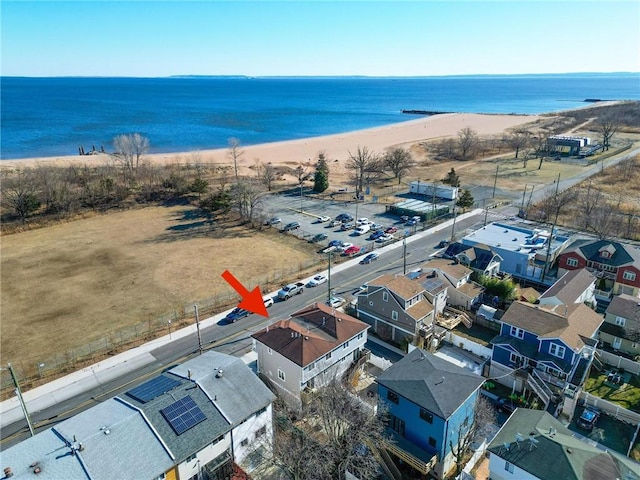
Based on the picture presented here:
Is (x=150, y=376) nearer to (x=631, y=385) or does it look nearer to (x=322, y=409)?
(x=322, y=409)

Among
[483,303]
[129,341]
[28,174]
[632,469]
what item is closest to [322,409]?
[632,469]

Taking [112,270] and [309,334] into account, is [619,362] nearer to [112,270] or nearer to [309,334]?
[309,334]

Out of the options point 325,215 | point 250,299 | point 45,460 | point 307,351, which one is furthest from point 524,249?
point 45,460

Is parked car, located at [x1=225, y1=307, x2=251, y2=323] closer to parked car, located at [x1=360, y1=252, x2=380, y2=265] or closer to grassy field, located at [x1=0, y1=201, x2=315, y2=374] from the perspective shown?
grassy field, located at [x1=0, y1=201, x2=315, y2=374]

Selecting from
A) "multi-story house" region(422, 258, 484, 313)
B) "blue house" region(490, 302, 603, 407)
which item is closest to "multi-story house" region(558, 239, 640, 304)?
"blue house" region(490, 302, 603, 407)

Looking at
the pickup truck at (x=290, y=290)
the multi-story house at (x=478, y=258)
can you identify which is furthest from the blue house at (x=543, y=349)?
the pickup truck at (x=290, y=290)

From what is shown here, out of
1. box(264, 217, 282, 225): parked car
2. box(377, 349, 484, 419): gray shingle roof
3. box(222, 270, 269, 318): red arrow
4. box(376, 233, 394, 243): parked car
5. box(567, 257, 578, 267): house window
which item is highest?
box(377, 349, 484, 419): gray shingle roof

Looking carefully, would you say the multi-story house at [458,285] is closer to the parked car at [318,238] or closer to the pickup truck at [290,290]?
the pickup truck at [290,290]
